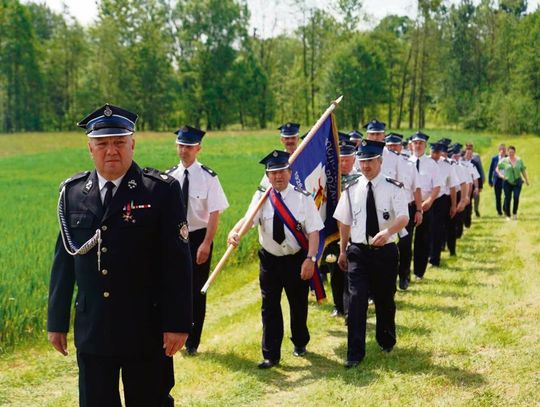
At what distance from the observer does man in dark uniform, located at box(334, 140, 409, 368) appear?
6.56m

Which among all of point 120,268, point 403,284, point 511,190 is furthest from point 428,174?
point 120,268

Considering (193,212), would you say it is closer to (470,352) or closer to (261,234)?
(261,234)

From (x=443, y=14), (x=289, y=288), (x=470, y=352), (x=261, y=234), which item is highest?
(x=443, y=14)

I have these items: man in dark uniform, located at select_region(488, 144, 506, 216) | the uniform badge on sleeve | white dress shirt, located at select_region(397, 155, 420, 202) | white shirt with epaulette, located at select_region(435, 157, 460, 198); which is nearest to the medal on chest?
the uniform badge on sleeve

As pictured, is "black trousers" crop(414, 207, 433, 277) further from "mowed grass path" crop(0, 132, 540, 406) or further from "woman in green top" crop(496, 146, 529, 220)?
"woman in green top" crop(496, 146, 529, 220)

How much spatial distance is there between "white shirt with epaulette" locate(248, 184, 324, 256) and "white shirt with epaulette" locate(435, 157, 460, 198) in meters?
5.67

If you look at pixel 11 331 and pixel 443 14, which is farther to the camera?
pixel 443 14

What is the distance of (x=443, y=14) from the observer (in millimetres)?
77000

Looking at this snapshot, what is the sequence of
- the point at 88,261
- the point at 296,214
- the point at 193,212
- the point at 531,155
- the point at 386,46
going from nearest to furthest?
the point at 88,261 < the point at 296,214 < the point at 193,212 < the point at 531,155 < the point at 386,46

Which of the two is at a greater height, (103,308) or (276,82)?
(276,82)

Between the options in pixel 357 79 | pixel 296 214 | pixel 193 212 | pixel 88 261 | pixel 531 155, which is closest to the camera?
pixel 88 261

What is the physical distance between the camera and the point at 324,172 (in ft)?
25.9

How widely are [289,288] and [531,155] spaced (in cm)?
3364

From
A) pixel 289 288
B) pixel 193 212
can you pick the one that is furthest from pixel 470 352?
pixel 193 212
